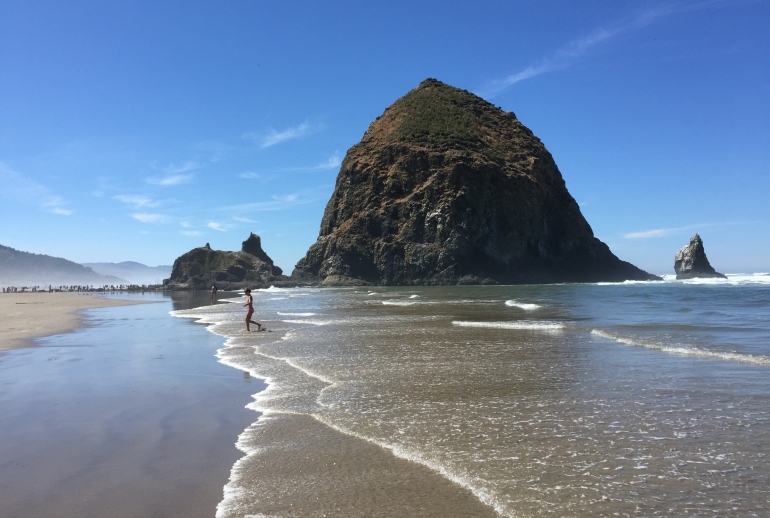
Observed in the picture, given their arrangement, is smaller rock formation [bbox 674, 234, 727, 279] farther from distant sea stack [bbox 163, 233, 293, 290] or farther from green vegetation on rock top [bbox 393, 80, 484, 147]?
distant sea stack [bbox 163, 233, 293, 290]

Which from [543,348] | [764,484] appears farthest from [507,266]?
[764,484]

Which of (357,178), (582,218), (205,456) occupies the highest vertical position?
(357,178)

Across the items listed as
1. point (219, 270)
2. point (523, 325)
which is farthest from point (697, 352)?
point (219, 270)

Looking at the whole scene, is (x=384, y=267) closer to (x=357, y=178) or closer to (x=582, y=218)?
(x=357, y=178)

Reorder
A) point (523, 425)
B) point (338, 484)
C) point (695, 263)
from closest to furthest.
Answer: point (338, 484) < point (523, 425) < point (695, 263)

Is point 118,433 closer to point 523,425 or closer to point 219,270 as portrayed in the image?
point 523,425

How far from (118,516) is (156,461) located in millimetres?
1386

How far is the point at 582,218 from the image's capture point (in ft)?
335

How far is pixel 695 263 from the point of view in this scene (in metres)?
100

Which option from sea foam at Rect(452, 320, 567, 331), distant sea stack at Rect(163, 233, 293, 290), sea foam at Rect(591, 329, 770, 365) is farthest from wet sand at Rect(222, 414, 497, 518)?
distant sea stack at Rect(163, 233, 293, 290)

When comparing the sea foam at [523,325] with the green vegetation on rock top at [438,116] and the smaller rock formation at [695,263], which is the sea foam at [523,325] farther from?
the smaller rock formation at [695,263]

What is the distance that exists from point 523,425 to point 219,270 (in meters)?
107

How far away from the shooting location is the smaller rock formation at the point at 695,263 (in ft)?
326

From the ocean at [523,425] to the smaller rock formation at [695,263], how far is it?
3864 inches
